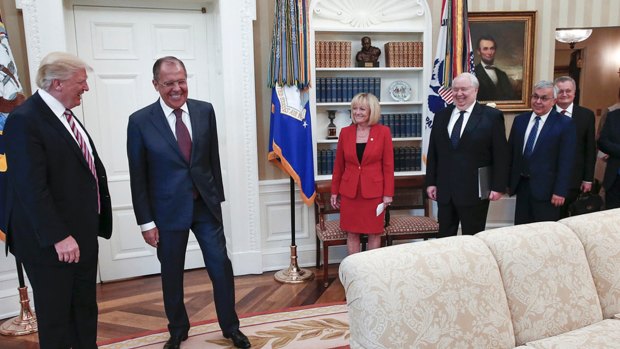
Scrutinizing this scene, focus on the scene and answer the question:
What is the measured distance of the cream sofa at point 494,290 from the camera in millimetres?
1490

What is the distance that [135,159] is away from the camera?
2.34 meters

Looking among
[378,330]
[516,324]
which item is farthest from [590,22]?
[378,330]

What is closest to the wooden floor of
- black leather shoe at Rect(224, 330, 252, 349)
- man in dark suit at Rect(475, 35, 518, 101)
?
black leather shoe at Rect(224, 330, 252, 349)

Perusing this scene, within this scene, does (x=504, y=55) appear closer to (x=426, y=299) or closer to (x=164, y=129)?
(x=164, y=129)

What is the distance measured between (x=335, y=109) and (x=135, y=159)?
2115 mm

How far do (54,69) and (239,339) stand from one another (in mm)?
1612

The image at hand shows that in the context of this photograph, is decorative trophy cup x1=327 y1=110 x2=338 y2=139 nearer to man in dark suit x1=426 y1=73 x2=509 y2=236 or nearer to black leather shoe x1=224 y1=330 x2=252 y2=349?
man in dark suit x1=426 y1=73 x2=509 y2=236

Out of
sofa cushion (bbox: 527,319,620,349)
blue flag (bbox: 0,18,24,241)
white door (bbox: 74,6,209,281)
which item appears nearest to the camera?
sofa cushion (bbox: 527,319,620,349)

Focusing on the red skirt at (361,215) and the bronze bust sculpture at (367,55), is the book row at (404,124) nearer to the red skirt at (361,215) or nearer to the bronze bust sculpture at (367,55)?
the bronze bust sculpture at (367,55)

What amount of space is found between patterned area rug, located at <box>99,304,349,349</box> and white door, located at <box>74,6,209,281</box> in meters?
1.17

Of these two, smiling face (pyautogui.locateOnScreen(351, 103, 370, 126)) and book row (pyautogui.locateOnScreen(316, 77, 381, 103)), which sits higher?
book row (pyautogui.locateOnScreen(316, 77, 381, 103))

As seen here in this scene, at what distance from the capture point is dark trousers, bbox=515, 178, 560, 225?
3.17 m

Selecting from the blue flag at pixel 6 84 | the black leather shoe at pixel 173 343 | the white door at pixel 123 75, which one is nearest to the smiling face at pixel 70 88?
the blue flag at pixel 6 84

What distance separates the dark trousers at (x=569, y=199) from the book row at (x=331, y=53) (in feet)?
6.40
